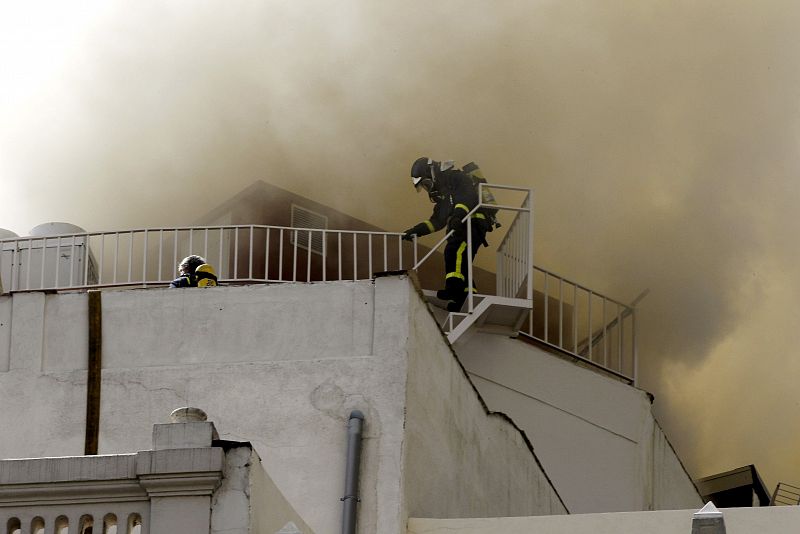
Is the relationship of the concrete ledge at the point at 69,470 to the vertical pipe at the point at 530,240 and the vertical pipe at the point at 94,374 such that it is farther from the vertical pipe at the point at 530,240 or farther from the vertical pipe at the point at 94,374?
the vertical pipe at the point at 530,240

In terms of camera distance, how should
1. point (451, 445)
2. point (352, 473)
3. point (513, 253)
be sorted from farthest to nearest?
point (513, 253), point (451, 445), point (352, 473)

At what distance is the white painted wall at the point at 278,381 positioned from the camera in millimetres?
14273

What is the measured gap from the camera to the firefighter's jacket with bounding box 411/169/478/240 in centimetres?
1891

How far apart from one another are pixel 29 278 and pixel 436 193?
356cm

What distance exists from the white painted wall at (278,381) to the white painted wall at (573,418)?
103 inches

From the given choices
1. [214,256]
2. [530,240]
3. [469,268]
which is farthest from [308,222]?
[469,268]

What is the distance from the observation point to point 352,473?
1411cm

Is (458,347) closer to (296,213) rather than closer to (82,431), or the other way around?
(82,431)

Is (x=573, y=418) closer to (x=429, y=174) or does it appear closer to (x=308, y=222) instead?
(x=429, y=174)

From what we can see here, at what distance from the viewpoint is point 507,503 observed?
1644 centimetres

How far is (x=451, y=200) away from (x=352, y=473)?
5.59m

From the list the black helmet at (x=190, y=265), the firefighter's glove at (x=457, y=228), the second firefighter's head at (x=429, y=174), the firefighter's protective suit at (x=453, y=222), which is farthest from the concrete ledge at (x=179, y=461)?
the second firefighter's head at (x=429, y=174)

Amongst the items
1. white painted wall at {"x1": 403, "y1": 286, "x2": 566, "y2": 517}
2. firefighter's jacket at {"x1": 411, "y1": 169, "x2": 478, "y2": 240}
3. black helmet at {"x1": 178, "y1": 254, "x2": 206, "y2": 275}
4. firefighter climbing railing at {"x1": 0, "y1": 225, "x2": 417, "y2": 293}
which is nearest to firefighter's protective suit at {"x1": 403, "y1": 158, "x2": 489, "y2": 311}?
firefighter's jacket at {"x1": 411, "y1": 169, "x2": 478, "y2": 240}

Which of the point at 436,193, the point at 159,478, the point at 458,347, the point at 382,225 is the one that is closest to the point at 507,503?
the point at 458,347
